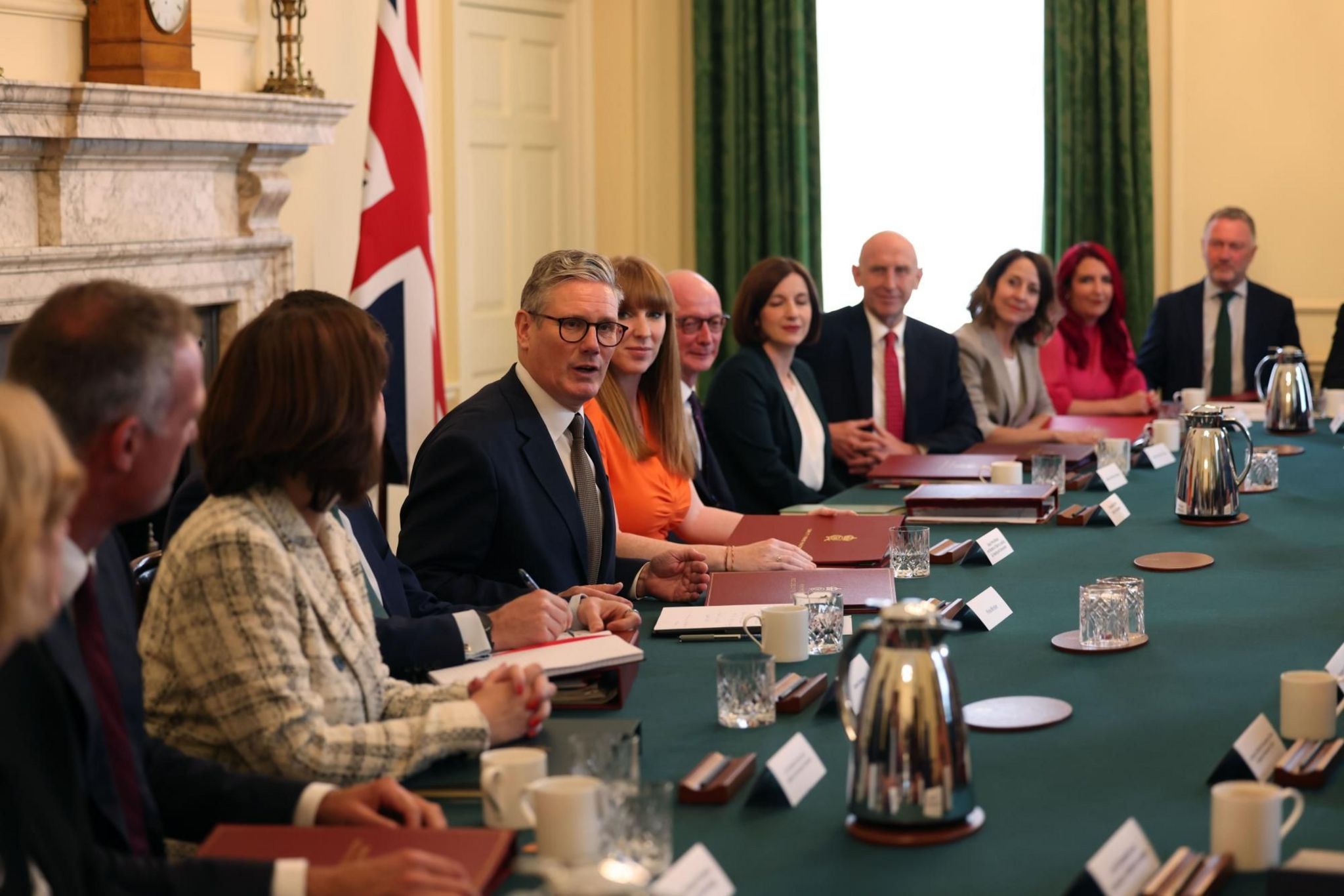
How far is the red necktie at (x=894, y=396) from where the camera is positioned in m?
5.25

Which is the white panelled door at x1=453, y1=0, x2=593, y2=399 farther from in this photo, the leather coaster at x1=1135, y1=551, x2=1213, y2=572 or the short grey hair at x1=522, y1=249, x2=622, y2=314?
the leather coaster at x1=1135, y1=551, x2=1213, y2=572

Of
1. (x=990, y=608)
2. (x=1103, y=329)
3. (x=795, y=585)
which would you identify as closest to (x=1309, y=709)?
(x=990, y=608)

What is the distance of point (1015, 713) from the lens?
2.06 metres

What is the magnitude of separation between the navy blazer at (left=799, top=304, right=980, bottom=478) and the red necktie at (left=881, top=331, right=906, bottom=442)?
0.08ft

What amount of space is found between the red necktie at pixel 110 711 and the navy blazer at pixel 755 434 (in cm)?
298

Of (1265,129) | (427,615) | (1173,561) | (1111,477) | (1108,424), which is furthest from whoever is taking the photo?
(1265,129)

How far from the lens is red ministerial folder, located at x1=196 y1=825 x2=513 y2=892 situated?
151cm

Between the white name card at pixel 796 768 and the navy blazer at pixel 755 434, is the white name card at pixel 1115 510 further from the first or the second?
the white name card at pixel 796 768

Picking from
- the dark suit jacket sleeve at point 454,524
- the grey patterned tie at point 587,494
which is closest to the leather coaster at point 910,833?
the dark suit jacket sleeve at point 454,524

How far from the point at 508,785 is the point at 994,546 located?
1.73 meters

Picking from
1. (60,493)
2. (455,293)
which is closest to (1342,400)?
(455,293)

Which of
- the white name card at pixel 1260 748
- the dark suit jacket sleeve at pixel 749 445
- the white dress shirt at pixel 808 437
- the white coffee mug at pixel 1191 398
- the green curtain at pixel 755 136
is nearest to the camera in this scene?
the white name card at pixel 1260 748

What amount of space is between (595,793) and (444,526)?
4.30 ft

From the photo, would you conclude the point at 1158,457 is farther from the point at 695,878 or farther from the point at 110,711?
the point at 110,711
